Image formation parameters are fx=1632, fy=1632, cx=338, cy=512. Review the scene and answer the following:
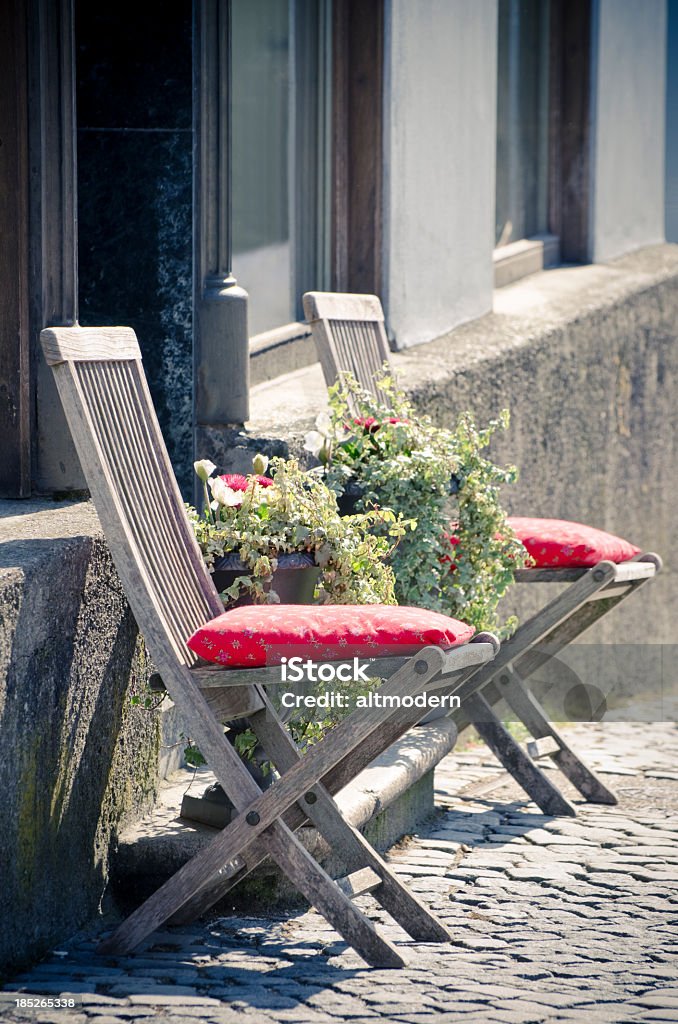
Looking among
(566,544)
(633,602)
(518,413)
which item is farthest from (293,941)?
(633,602)

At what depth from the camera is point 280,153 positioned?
19.1 ft

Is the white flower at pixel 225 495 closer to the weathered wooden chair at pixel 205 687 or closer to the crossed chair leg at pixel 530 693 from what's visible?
the weathered wooden chair at pixel 205 687

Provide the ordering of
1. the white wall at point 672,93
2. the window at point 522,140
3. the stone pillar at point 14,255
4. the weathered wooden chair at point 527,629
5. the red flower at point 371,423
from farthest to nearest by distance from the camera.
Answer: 1. the white wall at point 672,93
2. the window at point 522,140
3. the weathered wooden chair at point 527,629
4. the red flower at point 371,423
5. the stone pillar at point 14,255

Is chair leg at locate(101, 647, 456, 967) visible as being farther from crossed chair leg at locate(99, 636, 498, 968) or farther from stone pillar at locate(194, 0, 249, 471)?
stone pillar at locate(194, 0, 249, 471)

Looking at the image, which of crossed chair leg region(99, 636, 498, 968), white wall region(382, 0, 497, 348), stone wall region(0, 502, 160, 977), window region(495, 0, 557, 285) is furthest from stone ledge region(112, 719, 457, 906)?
window region(495, 0, 557, 285)

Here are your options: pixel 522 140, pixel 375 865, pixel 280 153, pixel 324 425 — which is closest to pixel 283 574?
pixel 375 865

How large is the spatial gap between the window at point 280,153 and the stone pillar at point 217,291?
1.83ft

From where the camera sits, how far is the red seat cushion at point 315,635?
3.31 meters

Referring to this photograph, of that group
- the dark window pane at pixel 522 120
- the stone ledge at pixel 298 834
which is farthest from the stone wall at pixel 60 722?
the dark window pane at pixel 522 120

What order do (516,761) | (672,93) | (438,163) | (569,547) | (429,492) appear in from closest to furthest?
(429,492) → (569,547) → (516,761) → (438,163) → (672,93)

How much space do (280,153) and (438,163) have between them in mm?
1017

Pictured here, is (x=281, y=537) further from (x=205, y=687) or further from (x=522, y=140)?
(x=522, y=140)

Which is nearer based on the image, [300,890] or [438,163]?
[300,890]

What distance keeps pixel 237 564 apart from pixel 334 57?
2.91m
